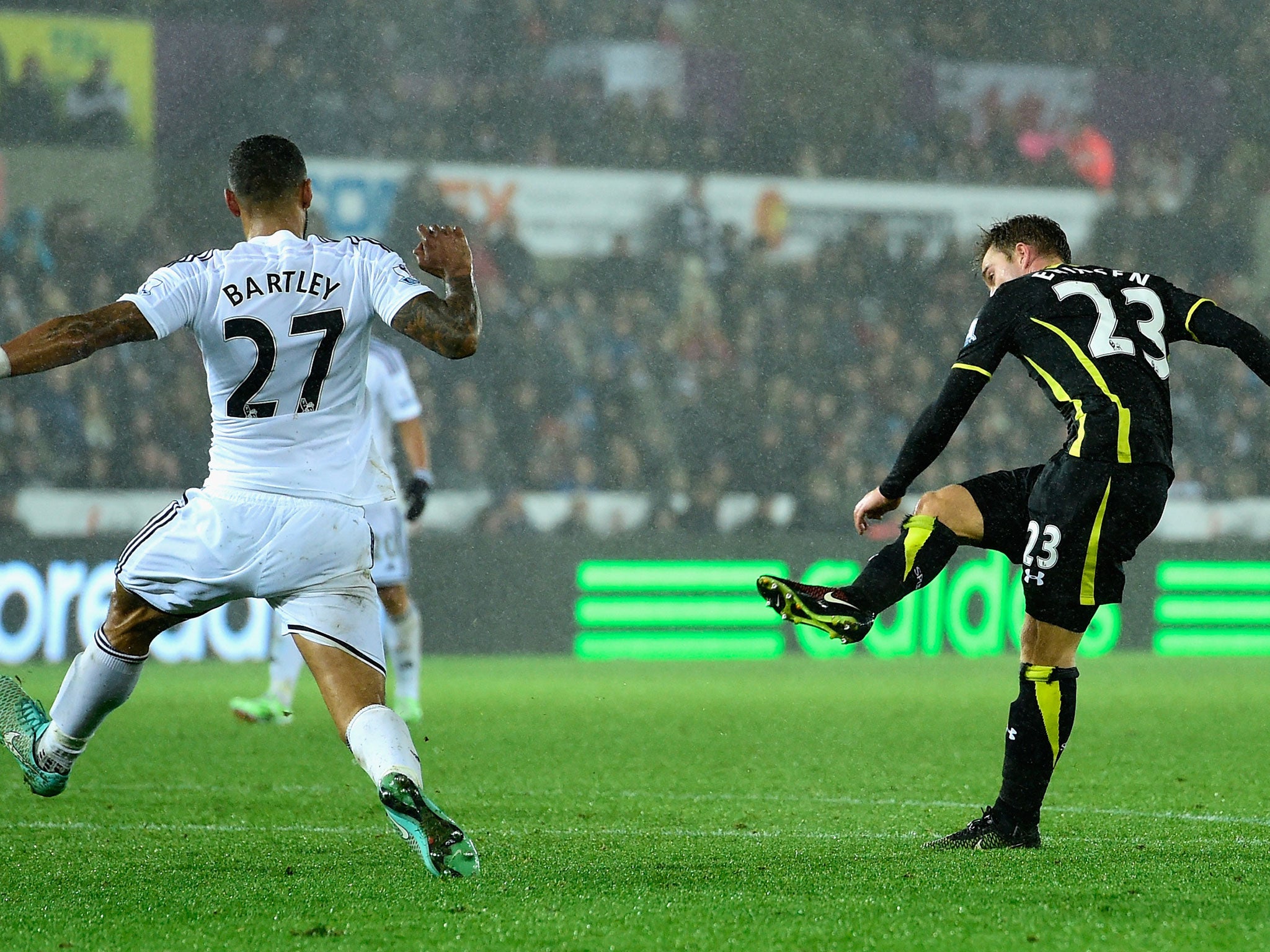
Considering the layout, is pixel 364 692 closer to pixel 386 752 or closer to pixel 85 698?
pixel 386 752

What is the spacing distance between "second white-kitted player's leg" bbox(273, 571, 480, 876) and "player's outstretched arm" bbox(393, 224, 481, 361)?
2.00 feet

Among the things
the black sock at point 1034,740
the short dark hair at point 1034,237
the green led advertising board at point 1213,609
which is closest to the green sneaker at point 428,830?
the black sock at point 1034,740

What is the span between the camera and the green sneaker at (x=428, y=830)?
11.6 feet

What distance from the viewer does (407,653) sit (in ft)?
27.1

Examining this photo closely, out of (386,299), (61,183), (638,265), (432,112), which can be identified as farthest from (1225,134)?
(386,299)

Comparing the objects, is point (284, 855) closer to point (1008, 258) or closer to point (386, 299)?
point (386, 299)

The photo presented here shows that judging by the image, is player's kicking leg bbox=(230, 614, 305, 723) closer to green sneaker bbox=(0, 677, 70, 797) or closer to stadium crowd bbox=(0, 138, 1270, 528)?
green sneaker bbox=(0, 677, 70, 797)

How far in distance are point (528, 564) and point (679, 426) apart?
2977mm

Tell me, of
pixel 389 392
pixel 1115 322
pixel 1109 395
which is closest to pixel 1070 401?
pixel 1109 395

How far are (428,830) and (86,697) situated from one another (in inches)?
42.7

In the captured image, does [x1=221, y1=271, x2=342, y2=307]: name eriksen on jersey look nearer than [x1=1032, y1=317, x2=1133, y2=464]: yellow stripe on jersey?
Yes

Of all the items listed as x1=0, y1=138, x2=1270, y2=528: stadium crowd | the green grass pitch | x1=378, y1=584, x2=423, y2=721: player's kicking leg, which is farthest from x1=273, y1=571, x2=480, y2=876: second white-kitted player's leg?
x1=0, y1=138, x2=1270, y2=528: stadium crowd

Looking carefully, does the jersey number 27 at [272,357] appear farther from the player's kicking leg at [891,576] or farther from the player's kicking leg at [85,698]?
the player's kicking leg at [891,576]

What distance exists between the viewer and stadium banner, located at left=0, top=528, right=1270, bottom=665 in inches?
443
